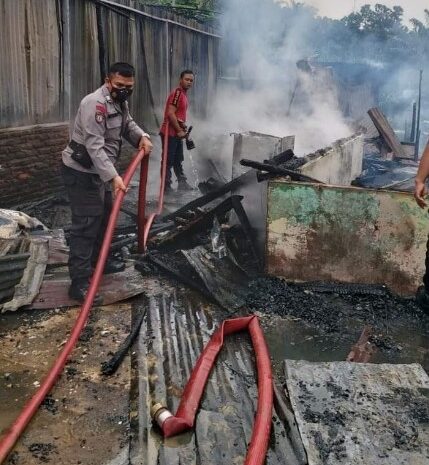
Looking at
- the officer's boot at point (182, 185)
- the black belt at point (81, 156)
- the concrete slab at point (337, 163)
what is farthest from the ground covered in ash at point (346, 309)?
the officer's boot at point (182, 185)

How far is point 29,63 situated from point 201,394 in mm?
5638

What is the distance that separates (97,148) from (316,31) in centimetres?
2506

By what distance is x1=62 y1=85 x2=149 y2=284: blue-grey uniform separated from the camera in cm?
434

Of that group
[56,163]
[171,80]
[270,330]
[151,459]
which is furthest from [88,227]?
[171,80]

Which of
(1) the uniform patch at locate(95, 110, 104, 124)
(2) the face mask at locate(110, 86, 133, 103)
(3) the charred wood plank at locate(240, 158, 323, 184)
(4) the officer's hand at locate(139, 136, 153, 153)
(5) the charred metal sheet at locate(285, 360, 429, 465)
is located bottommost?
(5) the charred metal sheet at locate(285, 360, 429, 465)

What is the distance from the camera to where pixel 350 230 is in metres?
5.10

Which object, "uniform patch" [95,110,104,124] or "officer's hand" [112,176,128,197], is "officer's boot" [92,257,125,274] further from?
"uniform patch" [95,110,104,124]

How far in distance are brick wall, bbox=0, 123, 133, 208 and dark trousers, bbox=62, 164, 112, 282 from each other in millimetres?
2593

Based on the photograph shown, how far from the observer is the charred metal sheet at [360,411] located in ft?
9.41

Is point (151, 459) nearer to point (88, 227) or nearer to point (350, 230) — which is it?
point (88, 227)

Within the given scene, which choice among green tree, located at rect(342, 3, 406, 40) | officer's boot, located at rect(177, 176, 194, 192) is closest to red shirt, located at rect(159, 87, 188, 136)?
officer's boot, located at rect(177, 176, 194, 192)

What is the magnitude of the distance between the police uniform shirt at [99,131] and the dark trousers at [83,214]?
103 mm

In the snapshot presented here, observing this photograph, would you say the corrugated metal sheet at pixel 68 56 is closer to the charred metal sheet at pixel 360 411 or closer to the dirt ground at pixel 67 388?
the dirt ground at pixel 67 388

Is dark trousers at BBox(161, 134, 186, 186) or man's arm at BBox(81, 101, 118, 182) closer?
man's arm at BBox(81, 101, 118, 182)
